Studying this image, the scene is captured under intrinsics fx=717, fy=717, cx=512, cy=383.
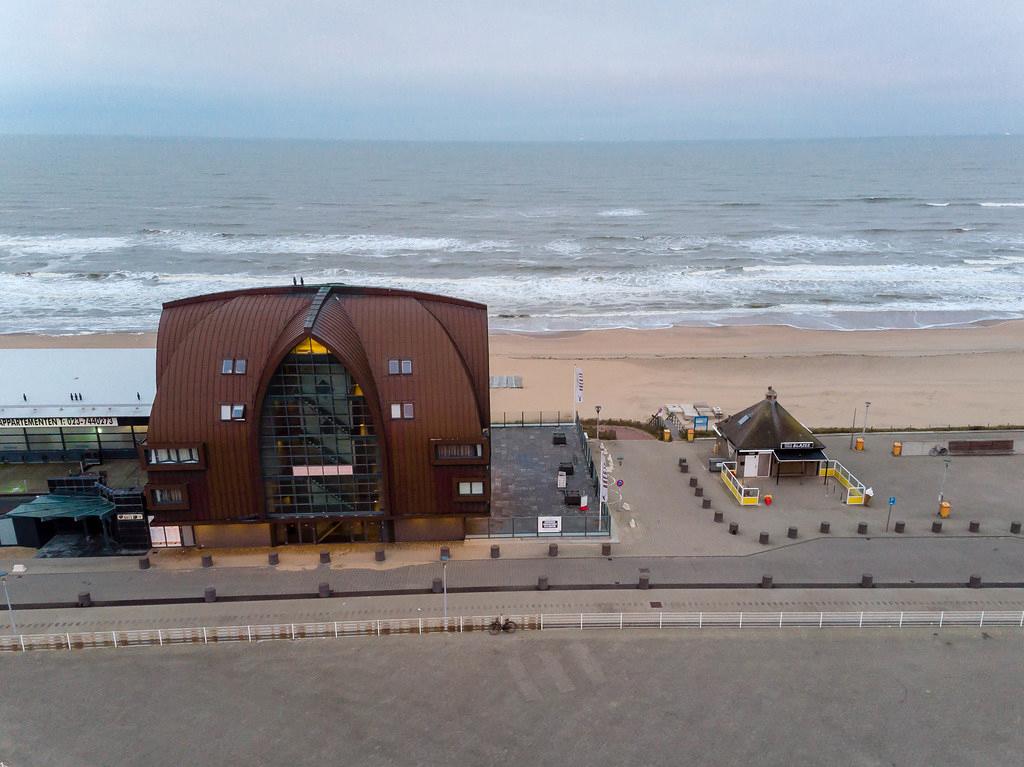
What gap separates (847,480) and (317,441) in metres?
23.5

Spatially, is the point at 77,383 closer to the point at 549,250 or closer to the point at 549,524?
the point at 549,524

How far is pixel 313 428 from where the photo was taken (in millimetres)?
26781

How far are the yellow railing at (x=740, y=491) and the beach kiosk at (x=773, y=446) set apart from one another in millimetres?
982

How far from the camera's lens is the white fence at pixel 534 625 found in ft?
73.7

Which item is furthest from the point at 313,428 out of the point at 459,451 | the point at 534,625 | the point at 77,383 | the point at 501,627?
the point at 77,383

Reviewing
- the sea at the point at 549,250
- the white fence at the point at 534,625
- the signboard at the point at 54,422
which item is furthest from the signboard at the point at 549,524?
the sea at the point at 549,250

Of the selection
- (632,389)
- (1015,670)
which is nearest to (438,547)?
(1015,670)

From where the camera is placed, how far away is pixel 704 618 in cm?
2369

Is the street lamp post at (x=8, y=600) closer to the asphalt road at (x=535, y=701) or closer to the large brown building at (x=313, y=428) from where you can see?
the asphalt road at (x=535, y=701)

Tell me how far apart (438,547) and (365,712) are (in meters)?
9.15

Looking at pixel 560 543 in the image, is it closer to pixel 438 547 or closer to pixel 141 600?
pixel 438 547

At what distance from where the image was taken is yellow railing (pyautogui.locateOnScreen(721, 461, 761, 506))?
31672mm

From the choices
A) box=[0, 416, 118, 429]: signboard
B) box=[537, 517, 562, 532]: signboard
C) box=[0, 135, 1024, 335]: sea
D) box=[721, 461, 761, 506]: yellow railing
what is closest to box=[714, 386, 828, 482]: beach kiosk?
box=[721, 461, 761, 506]: yellow railing

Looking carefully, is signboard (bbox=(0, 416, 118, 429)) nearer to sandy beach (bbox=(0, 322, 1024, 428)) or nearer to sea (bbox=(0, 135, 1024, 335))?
sandy beach (bbox=(0, 322, 1024, 428))
